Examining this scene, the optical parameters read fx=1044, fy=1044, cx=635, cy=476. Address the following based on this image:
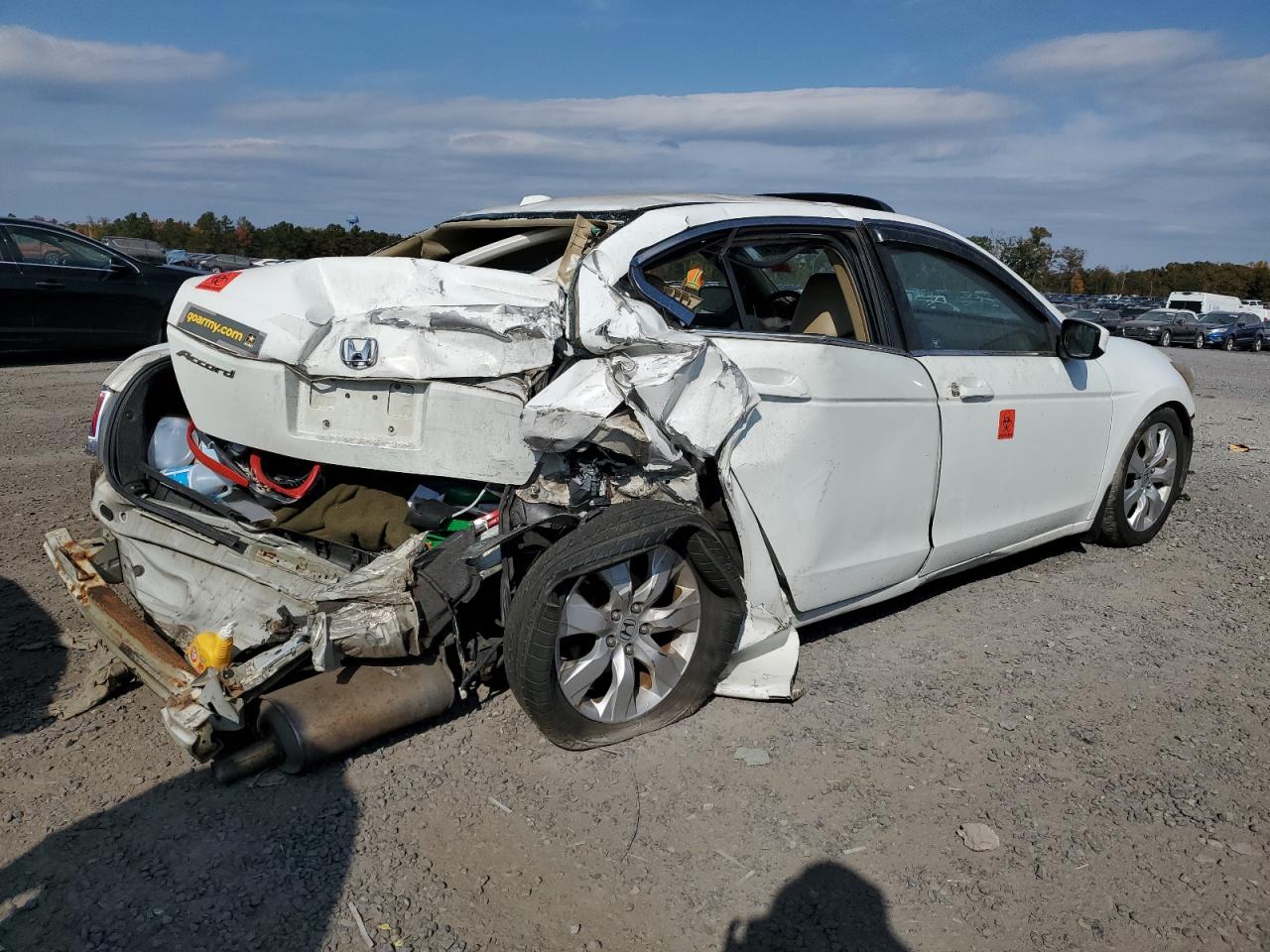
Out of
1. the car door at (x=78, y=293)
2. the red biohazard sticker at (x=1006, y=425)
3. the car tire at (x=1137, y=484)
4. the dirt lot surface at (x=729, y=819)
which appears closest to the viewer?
the dirt lot surface at (x=729, y=819)

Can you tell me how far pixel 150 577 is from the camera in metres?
3.86

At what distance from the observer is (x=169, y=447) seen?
4105 mm

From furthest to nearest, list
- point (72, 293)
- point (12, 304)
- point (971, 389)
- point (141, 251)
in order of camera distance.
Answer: point (141, 251)
point (72, 293)
point (12, 304)
point (971, 389)

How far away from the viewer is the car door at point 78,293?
11.4m

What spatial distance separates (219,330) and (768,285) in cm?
229

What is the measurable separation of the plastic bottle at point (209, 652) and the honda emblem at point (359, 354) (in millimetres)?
951

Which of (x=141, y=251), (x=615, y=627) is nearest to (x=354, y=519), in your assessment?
(x=615, y=627)

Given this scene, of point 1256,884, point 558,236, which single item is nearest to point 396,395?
point 558,236

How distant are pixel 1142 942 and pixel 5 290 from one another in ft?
39.4

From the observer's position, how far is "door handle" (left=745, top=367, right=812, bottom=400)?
11.6 feet

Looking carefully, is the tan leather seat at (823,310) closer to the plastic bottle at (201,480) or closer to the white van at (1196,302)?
the plastic bottle at (201,480)

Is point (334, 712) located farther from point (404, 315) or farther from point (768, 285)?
point (768, 285)

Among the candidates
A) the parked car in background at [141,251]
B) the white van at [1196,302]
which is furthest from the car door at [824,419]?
the white van at [1196,302]

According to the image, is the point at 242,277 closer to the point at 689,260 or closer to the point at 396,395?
the point at 396,395
